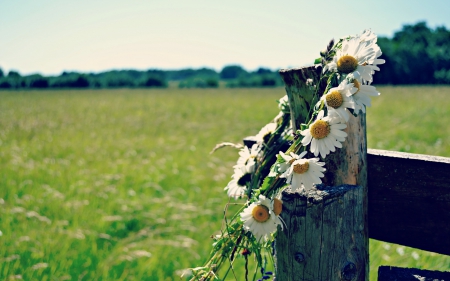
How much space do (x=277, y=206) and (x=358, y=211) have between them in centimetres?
26

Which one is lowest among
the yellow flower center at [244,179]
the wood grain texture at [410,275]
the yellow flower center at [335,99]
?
the wood grain texture at [410,275]

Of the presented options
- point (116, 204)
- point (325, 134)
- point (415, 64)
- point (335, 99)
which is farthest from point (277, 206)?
point (415, 64)

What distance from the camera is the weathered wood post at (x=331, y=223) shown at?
1267mm

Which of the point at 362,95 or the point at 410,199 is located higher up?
the point at 362,95

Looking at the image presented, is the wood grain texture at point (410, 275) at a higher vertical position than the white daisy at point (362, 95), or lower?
lower

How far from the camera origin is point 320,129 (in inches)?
48.6

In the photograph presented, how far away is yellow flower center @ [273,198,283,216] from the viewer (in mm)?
1299

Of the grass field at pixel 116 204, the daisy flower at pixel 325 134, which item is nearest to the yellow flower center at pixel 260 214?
the daisy flower at pixel 325 134

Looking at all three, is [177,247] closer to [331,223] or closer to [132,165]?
[331,223]

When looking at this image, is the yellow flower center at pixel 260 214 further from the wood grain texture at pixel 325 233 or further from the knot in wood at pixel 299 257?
the knot in wood at pixel 299 257

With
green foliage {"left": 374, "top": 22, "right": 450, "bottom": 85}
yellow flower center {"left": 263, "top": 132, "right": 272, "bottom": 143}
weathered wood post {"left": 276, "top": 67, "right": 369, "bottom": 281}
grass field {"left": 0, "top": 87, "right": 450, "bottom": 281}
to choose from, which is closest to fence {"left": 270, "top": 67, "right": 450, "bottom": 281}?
weathered wood post {"left": 276, "top": 67, "right": 369, "bottom": 281}

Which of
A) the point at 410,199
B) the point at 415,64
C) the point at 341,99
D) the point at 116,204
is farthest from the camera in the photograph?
the point at 415,64

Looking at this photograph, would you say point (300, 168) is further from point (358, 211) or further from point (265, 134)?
point (265, 134)

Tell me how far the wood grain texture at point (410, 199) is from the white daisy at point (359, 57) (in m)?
0.32
